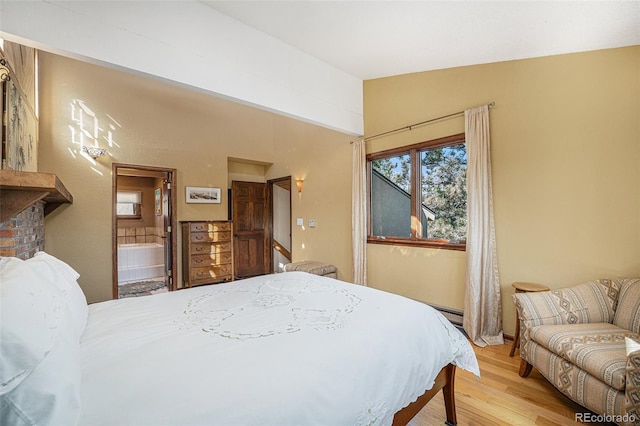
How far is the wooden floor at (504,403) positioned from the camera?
1746 mm

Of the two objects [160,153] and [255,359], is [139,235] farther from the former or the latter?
[255,359]

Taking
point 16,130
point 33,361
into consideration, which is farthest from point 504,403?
point 16,130

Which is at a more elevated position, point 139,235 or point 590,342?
point 139,235

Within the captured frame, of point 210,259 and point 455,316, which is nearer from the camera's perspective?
point 455,316

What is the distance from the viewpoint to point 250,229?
19.8 ft

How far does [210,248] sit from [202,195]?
3.32ft

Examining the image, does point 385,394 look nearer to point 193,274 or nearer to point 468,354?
point 468,354

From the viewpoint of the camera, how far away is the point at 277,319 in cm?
142

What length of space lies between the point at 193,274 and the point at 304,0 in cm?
425

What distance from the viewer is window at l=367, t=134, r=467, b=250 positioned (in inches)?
126

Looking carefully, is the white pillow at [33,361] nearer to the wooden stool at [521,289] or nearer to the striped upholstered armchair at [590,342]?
the striped upholstered armchair at [590,342]

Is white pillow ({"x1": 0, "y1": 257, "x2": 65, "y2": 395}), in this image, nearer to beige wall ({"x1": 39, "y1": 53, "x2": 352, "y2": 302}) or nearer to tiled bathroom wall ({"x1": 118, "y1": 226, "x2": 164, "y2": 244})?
beige wall ({"x1": 39, "y1": 53, "x2": 352, "y2": 302})

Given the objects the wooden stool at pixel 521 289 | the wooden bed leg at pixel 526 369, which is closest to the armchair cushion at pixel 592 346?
the wooden bed leg at pixel 526 369

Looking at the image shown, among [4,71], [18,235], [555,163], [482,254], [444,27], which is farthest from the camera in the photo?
[482,254]
